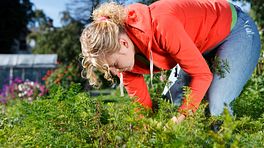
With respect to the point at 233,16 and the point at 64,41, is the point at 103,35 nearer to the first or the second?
the point at 233,16

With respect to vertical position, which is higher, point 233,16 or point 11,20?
point 233,16

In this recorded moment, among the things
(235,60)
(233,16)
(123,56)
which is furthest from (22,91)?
(123,56)

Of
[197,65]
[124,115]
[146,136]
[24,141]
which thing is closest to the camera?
[146,136]

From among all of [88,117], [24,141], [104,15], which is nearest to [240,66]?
[104,15]

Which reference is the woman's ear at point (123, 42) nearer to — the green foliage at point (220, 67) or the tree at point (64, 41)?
the green foliage at point (220, 67)

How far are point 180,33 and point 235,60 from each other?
1.86 ft

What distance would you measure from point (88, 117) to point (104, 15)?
576mm

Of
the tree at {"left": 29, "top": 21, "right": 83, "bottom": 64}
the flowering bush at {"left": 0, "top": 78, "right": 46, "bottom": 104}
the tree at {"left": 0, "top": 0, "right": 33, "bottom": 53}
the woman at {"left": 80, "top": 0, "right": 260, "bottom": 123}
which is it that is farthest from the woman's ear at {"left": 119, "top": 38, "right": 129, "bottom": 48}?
the tree at {"left": 29, "top": 21, "right": 83, "bottom": 64}

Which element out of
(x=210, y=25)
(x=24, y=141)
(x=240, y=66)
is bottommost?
(x=24, y=141)

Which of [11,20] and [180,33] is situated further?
[11,20]

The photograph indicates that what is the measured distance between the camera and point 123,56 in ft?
7.96

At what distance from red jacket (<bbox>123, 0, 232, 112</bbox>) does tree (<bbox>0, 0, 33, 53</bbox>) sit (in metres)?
35.9

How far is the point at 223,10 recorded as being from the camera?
113 inches

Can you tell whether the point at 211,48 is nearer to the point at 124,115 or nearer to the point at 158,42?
the point at 158,42
